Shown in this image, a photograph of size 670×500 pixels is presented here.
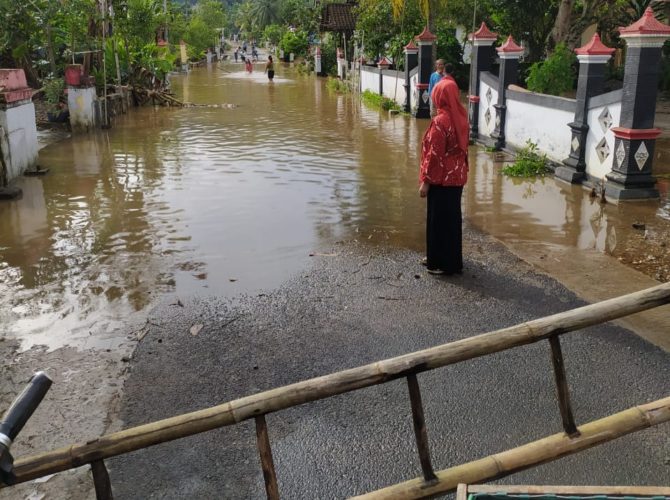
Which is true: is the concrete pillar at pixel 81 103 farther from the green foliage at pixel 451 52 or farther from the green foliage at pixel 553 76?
the green foliage at pixel 451 52

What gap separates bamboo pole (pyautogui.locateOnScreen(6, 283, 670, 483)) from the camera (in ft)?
7.55

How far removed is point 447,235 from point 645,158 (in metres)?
4.23

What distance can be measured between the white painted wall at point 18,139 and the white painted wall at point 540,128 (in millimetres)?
8671

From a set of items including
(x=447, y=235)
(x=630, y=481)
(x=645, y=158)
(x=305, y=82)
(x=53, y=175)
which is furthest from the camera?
(x=305, y=82)

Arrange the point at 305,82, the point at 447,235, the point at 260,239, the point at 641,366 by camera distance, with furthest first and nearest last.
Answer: the point at 305,82 → the point at 260,239 → the point at 447,235 → the point at 641,366

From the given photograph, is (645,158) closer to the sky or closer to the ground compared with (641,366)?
closer to the sky

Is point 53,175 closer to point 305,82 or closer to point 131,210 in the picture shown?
point 131,210

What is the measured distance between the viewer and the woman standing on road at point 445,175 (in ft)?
21.0

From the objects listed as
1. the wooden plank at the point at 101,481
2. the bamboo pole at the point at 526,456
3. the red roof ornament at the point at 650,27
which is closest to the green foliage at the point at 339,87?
the red roof ornament at the point at 650,27

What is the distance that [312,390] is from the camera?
2.53 metres

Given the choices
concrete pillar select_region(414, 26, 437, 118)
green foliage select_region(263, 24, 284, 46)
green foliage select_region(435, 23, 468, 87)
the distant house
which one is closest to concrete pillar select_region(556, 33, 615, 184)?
concrete pillar select_region(414, 26, 437, 118)

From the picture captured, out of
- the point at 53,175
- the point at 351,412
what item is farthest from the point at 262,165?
the point at 351,412

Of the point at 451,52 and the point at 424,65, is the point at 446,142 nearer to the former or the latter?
the point at 424,65

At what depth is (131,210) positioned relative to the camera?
369 inches
